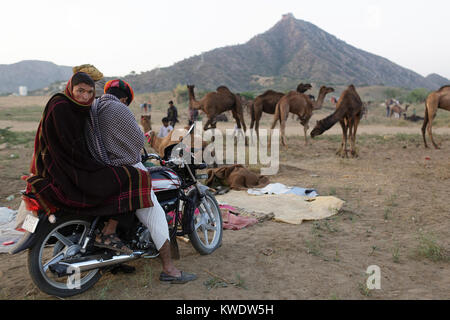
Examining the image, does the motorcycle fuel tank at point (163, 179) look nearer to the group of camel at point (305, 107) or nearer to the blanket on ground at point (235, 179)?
the blanket on ground at point (235, 179)

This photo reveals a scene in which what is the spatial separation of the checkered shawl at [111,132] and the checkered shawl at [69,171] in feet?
0.28

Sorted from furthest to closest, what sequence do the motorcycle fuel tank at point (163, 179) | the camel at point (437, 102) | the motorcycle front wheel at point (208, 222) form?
the camel at point (437, 102) < the motorcycle front wheel at point (208, 222) < the motorcycle fuel tank at point (163, 179)

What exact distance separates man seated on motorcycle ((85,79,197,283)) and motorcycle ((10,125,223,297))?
0.55 ft

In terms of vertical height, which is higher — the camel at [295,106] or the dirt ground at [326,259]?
the camel at [295,106]

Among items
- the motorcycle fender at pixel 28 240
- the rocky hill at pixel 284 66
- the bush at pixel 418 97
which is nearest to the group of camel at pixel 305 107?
the motorcycle fender at pixel 28 240

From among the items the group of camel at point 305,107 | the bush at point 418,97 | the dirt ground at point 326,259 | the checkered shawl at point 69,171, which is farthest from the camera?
the bush at point 418,97

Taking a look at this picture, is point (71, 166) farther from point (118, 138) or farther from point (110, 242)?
point (110, 242)

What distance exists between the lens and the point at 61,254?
9.48 ft

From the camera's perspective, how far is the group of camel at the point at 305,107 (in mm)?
11242

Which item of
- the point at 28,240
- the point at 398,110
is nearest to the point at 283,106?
the point at 28,240

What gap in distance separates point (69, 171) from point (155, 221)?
2.66ft

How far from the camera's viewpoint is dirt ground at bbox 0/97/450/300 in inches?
120
